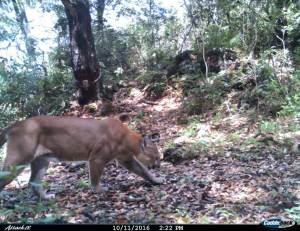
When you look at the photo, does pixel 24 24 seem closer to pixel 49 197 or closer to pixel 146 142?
pixel 146 142

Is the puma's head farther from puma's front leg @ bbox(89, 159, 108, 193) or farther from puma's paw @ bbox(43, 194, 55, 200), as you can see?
puma's paw @ bbox(43, 194, 55, 200)

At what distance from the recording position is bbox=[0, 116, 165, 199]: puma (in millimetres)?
4137


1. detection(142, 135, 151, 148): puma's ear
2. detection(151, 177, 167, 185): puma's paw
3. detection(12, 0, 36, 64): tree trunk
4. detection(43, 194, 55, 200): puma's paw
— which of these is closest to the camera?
detection(43, 194, 55, 200): puma's paw

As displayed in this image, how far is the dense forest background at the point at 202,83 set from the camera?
18.8 feet

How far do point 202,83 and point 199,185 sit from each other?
639 centimetres

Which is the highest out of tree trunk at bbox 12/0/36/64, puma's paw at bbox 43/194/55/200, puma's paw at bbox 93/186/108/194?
tree trunk at bbox 12/0/36/64

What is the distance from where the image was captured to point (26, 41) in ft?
48.7

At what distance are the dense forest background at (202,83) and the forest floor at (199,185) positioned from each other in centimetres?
4

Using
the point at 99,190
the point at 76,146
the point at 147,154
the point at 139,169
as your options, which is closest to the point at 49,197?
the point at 99,190

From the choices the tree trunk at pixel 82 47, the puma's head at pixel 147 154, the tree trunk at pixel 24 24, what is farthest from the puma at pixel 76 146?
the tree trunk at pixel 24 24

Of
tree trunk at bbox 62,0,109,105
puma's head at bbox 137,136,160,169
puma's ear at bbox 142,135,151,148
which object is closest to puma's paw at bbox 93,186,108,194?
puma's head at bbox 137,136,160,169

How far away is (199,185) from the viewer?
4.61 meters

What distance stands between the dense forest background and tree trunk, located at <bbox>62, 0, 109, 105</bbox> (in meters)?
0.59

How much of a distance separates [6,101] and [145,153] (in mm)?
7441
